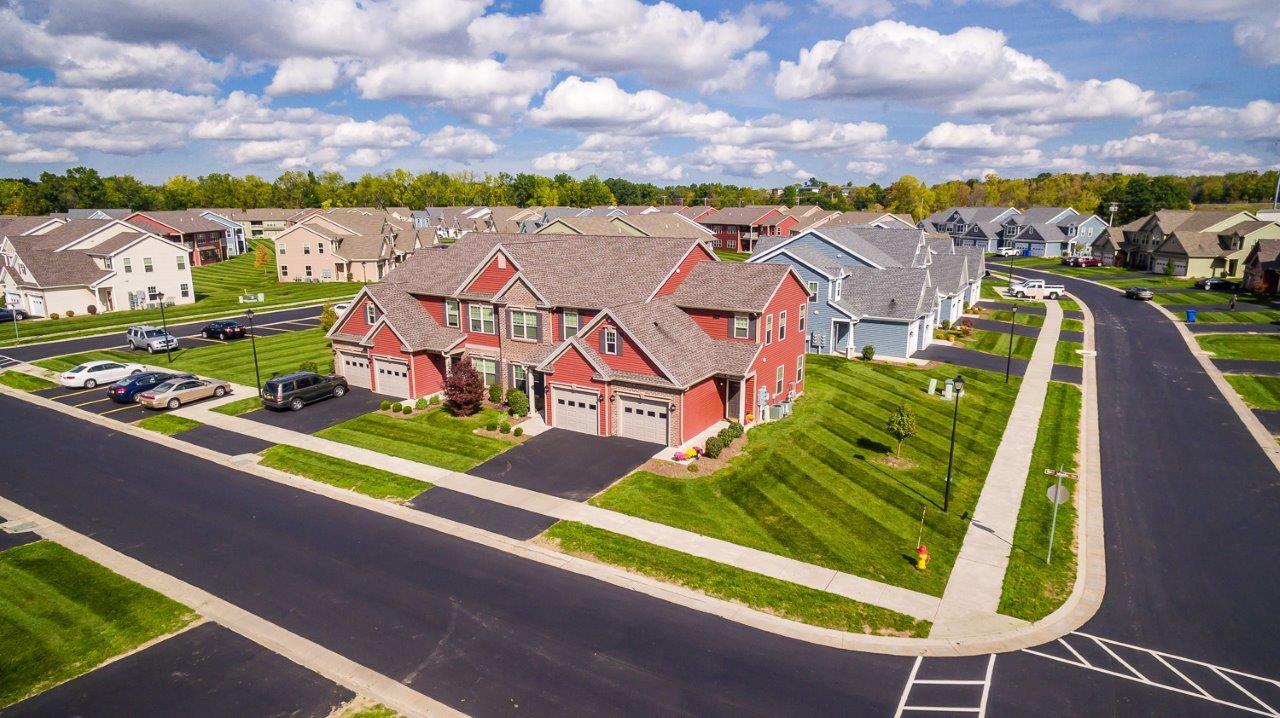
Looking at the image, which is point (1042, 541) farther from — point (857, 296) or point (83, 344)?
point (83, 344)

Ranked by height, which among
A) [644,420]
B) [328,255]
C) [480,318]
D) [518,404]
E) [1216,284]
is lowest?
[644,420]

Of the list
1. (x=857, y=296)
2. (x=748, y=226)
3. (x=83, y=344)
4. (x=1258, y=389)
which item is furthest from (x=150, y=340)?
(x=748, y=226)

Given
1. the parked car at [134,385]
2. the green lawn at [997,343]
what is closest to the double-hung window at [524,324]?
the parked car at [134,385]

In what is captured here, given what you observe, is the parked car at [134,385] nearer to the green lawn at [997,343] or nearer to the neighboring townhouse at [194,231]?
the green lawn at [997,343]

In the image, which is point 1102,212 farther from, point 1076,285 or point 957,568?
point 957,568

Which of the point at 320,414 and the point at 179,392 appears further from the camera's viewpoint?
the point at 179,392

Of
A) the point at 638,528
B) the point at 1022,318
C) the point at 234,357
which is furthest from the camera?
the point at 1022,318

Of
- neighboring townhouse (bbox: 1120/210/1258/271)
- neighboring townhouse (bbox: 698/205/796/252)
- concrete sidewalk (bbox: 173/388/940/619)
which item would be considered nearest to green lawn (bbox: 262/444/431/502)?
concrete sidewalk (bbox: 173/388/940/619)
